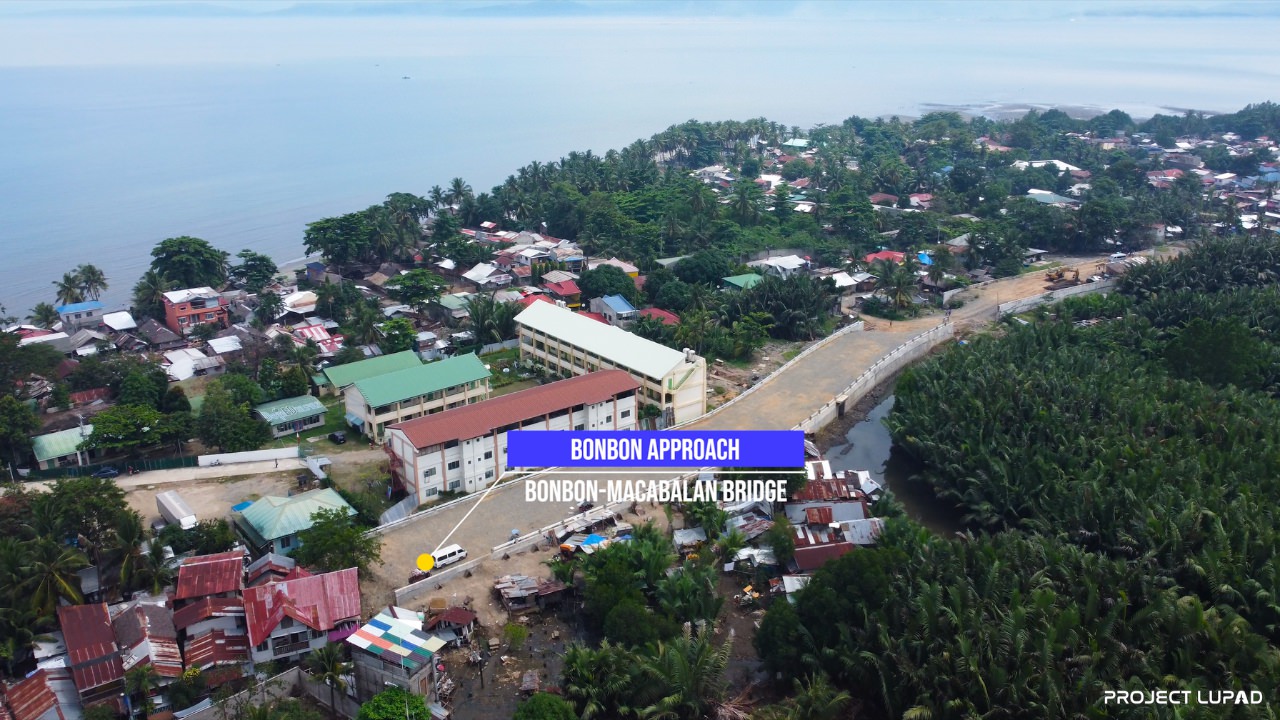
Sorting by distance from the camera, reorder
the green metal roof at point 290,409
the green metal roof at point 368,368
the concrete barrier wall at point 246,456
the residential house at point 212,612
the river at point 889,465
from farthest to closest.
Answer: the green metal roof at point 368,368 → the green metal roof at point 290,409 → the concrete barrier wall at point 246,456 → the river at point 889,465 → the residential house at point 212,612

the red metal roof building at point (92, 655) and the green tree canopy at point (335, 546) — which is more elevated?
the green tree canopy at point (335, 546)

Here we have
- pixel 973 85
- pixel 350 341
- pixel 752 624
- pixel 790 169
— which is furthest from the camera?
pixel 973 85

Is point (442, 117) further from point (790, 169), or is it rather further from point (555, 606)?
point (555, 606)

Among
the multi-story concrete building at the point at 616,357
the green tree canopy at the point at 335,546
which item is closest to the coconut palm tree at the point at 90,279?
the multi-story concrete building at the point at 616,357

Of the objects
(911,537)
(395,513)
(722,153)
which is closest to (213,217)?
(722,153)

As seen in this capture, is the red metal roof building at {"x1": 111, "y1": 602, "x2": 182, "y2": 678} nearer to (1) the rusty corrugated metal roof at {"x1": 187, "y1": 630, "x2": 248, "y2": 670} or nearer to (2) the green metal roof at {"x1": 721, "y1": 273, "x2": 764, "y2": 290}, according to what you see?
(1) the rusty corrugated metal roof at {"x1": 187, "y1": 630, "x2": 248, "y2": 670}

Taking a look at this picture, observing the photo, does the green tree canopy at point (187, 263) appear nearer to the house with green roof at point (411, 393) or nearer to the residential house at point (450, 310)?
A: the residential house at point (450, 310)
